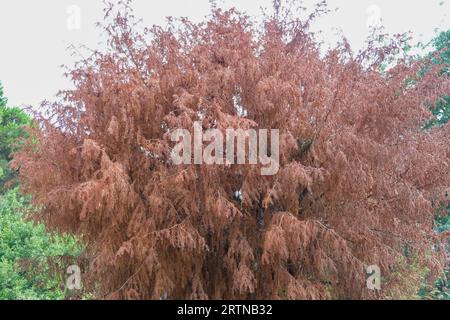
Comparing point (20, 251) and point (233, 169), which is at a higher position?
point (233, 169)

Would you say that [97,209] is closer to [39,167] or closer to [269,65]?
[39,167]

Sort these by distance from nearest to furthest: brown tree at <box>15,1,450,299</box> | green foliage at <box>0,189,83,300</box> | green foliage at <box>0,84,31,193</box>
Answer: brown tree at <box>15,1,450,299</box>, green foliage at <box>0,189,83,300</box>, green foliage at <box>0,84,31,193</box>

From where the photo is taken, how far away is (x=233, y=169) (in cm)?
521

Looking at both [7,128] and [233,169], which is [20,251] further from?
[7,128]

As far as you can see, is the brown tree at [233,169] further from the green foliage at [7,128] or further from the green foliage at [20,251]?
the green foliage at [7,128]

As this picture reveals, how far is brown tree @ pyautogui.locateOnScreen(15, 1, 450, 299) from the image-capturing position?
5.01 m

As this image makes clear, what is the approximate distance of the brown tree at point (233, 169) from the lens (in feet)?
16.4

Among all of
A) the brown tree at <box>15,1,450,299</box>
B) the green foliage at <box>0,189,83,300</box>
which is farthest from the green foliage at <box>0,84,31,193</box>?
the brown tree at <box>15,1,450,299</box>

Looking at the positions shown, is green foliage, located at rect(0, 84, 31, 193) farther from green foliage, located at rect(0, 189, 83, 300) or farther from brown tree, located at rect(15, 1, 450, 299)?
brown tree, located at rect(15, 1, 450, 299)

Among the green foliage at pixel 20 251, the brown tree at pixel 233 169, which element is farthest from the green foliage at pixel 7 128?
the brown tree at pixel 233 169

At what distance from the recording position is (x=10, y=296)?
11453 millimetres

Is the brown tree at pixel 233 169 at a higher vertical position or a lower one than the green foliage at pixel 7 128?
lower

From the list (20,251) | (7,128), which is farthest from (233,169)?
(7,128)

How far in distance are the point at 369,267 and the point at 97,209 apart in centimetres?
306
